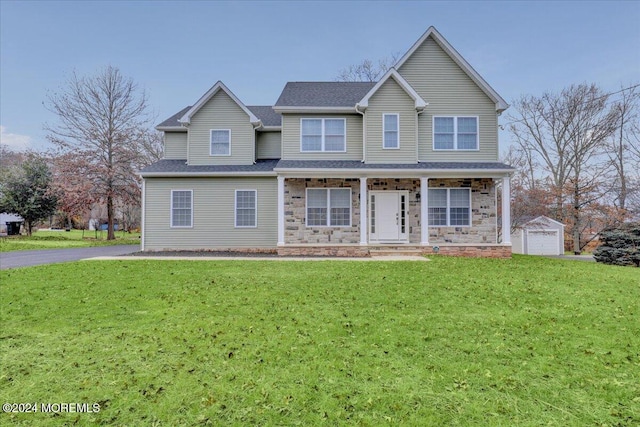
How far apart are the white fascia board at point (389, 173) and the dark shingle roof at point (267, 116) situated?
4163 mm

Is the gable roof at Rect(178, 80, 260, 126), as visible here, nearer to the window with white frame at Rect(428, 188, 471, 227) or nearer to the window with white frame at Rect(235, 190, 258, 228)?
the window with white frame at Rect(235, 190, 258, 228)

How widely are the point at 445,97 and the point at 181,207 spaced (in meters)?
12.9

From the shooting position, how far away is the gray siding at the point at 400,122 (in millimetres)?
14570

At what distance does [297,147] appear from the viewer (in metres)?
15.2

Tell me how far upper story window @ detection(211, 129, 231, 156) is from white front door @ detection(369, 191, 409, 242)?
7.02 m

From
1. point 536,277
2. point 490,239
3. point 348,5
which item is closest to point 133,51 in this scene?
point 348,5

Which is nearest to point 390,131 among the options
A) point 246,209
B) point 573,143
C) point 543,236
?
point 246,209

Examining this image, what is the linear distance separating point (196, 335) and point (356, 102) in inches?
515

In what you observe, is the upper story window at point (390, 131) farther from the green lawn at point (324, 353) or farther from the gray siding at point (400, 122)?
the green lawn at point (324, 353)

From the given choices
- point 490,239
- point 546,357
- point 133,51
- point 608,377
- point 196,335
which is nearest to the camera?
point 608,377

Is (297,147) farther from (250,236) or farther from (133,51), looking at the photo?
(133,51)

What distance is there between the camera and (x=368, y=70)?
3020 cm

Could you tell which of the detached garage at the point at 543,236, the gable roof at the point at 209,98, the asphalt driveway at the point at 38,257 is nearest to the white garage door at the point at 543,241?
the detached garage at the point at 543,236

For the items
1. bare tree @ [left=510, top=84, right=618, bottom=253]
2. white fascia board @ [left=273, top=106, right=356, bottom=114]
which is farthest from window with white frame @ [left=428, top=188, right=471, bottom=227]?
bare tree @ [left=510, top=84, right=618, bottom=253]
